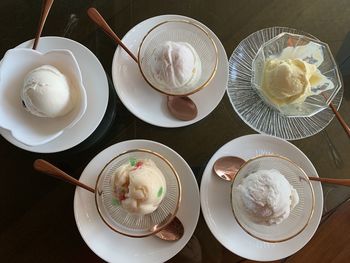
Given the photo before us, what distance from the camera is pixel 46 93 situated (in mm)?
832

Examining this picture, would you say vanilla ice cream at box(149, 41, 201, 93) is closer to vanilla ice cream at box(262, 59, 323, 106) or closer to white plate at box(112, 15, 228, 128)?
white plate at box(112, 15, 228, 128)

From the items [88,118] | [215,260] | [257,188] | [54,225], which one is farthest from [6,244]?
[257,188]

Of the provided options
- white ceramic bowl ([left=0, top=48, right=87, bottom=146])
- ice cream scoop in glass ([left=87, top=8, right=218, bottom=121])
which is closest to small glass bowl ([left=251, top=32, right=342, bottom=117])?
ice cream scoop in glass ([left=87, top=8, right=218, bottom=121])

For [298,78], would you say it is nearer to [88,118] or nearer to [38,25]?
[88,118]

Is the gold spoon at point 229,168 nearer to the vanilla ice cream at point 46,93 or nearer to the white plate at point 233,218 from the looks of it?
the white plate at point 233,218

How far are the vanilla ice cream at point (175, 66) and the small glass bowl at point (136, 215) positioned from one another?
164mm

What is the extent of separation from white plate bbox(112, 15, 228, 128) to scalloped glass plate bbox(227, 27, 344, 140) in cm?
4

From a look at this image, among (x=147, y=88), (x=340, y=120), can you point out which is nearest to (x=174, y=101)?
(x=147, y=88)

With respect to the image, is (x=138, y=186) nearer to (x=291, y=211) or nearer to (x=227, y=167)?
(x=227, y=167)

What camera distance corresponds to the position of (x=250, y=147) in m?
0.92

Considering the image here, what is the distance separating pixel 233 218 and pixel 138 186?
9.5 inches

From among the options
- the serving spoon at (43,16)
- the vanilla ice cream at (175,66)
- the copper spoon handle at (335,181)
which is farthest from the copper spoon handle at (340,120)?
the serving spoon at (43,16)

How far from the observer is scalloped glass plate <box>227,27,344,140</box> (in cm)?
94

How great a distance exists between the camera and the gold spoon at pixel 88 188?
2.84 ft
